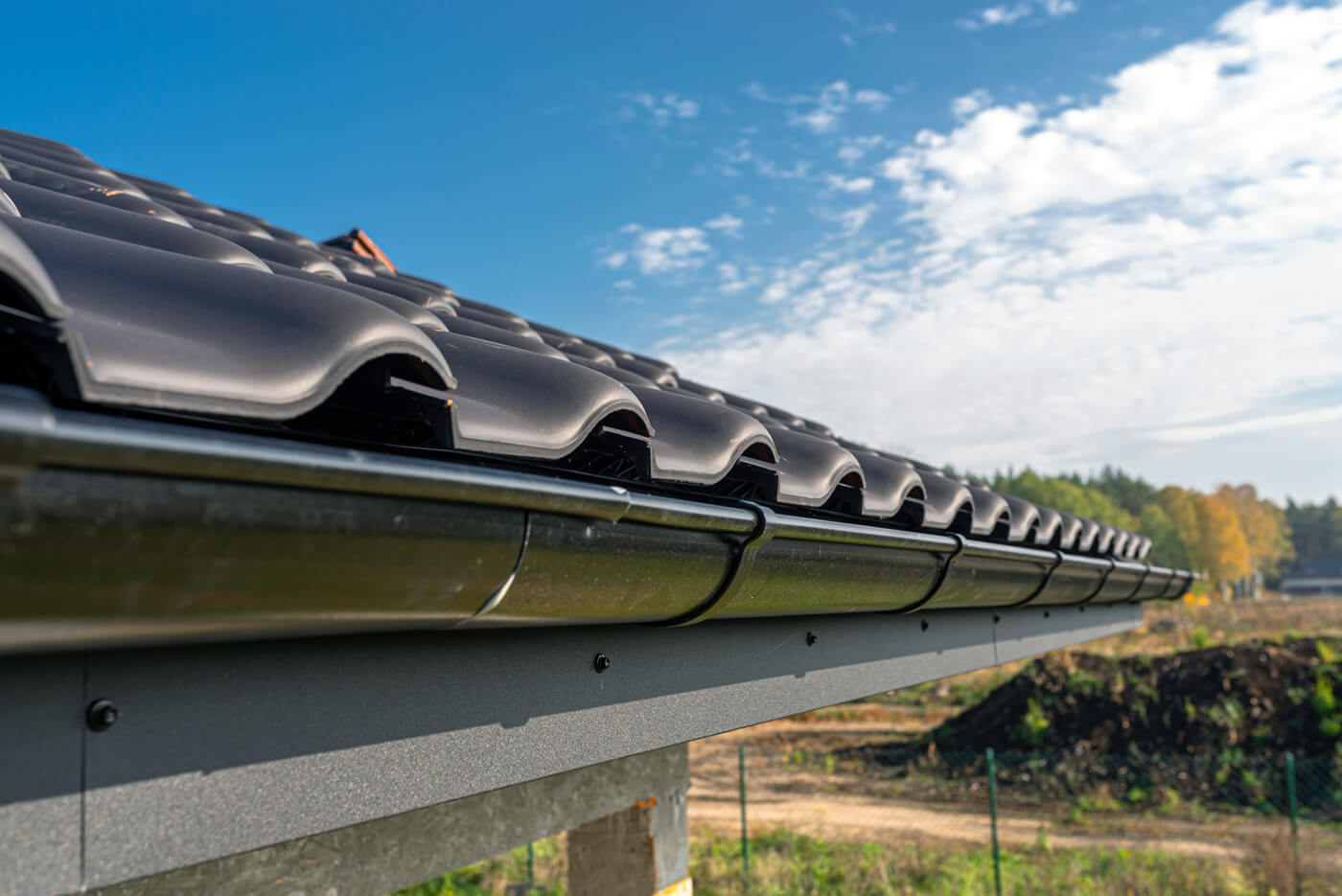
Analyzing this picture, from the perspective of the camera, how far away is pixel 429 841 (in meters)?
2.43

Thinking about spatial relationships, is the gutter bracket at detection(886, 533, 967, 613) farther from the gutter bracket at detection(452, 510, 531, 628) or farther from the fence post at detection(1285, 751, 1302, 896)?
the fence post at detection(1285, 751, 1302, 896)

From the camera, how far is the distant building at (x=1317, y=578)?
268ft

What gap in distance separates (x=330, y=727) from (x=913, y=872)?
11.4 m

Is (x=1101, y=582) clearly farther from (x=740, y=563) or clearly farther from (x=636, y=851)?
(x=740, y=563)

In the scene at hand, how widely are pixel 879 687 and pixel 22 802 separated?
7.73ft

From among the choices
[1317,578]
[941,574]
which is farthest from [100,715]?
[1317,578]

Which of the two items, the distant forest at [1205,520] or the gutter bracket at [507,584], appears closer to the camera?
the gutter bracket at [507,584]

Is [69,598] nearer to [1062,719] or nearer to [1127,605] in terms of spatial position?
[1127,605]

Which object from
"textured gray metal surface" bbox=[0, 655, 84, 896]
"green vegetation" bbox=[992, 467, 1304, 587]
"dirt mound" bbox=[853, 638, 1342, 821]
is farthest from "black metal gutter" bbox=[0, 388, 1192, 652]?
"green vegetation" bbox=[992, 467, 1304, 587]

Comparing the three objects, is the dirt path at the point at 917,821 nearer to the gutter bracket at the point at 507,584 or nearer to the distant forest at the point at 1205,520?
the gutter bracket at the point at 507,584

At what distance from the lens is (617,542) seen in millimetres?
1370

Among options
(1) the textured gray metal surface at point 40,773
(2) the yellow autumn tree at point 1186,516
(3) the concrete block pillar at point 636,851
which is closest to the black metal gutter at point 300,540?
(1) the textured gray metal surface at point 40,773

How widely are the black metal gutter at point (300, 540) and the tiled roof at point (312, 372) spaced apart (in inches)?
2.8

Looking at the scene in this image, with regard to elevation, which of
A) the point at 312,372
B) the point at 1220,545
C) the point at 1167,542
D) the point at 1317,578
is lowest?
the point at 1317,578
